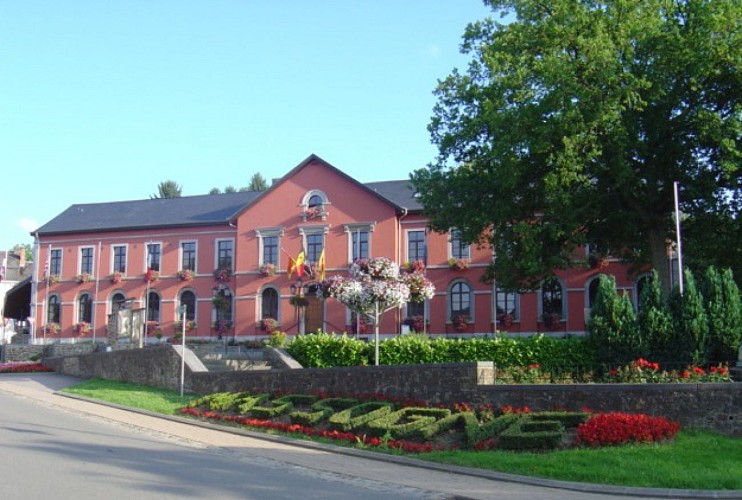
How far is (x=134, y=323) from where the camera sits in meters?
32.9

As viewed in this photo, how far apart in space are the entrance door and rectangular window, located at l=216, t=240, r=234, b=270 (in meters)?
5.88

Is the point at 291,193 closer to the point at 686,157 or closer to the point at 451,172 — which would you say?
the point at 451,172

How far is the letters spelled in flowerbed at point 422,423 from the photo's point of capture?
45.2 ft

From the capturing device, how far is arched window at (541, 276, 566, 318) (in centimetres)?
3759

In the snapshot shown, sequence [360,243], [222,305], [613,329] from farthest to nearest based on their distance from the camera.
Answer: [222,305]
[360,243]
[613,329]

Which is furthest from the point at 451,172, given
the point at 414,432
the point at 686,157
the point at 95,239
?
the point at 95,239

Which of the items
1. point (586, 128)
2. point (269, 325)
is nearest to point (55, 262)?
point (269, 325)

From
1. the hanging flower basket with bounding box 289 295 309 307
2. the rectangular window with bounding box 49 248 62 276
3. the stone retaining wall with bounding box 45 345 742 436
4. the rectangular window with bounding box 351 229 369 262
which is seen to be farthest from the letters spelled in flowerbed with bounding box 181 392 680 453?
the rectangular window with bounding box 49 248 62 276

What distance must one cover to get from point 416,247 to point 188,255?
46.4ft

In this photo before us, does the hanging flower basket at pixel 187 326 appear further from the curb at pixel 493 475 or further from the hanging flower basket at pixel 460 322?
the curb at pixel 493 475

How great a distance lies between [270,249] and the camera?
42.7 meters

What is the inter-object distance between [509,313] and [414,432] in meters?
23.3

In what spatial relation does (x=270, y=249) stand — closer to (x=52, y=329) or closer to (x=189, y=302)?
(x=189, y=302)

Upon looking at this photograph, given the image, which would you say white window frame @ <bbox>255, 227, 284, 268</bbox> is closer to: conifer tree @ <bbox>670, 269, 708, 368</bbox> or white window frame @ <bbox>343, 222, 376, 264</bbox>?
white window frame @ <bbox>343, 222, 376, 264</bbox>
